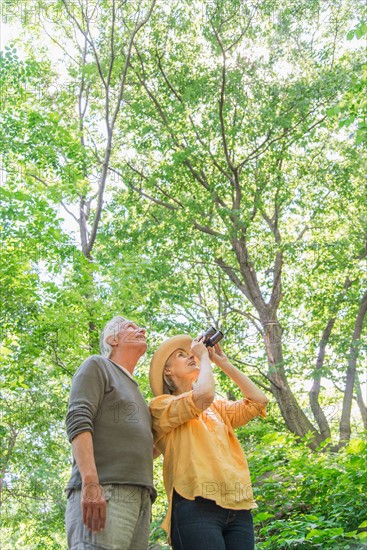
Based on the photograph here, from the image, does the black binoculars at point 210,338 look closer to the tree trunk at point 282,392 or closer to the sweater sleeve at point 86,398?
the sweater sleeve at point 86,398

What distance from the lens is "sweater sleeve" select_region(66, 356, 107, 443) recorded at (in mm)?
2283

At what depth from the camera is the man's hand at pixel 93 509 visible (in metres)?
2.15

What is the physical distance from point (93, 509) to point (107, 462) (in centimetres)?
20

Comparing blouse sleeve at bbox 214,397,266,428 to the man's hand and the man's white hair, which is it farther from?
the man's hand

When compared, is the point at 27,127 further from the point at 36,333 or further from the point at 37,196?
the point at 36,333

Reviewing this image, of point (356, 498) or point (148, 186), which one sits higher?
point (148, 186)

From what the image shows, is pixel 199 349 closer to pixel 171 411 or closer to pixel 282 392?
pixel 171 411

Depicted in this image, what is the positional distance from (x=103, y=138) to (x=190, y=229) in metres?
3.71

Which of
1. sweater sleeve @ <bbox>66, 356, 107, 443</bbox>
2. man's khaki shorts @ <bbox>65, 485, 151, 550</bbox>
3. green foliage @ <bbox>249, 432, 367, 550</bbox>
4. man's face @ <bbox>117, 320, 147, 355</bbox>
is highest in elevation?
man's face @ <bbox>117, 320, 147, 355</bbox>

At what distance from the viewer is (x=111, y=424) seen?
2400mm

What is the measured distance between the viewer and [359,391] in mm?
15984

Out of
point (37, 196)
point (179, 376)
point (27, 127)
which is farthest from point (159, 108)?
point (179, 376)

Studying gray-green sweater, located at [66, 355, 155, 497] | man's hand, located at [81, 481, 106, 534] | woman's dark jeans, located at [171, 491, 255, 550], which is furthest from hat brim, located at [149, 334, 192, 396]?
man's hand, located at [81, 481, 106, 534]

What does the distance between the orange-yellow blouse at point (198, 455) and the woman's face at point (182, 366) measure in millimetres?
195
